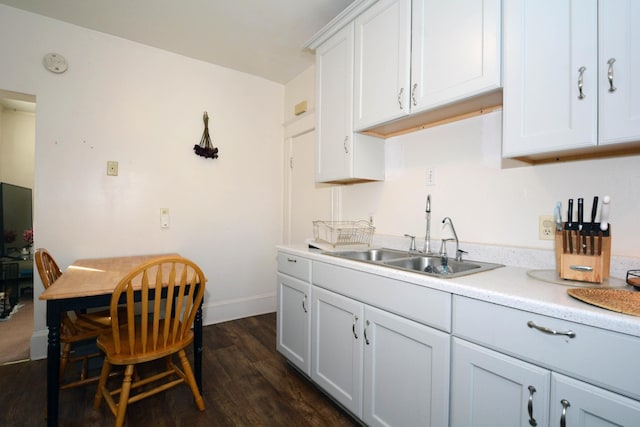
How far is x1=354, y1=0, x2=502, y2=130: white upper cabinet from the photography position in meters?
1.33

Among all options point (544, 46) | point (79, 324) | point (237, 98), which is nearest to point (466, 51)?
point (544, 46)

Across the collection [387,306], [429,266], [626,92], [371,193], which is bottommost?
[387,306]

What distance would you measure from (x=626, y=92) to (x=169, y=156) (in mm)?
3000

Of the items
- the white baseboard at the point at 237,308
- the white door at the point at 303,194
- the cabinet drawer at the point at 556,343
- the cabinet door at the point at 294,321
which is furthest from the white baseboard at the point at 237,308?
the cabinet drawer at the point at 556,343

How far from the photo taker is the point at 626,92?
0.99 m

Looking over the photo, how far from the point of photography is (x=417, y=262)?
5.89 ft

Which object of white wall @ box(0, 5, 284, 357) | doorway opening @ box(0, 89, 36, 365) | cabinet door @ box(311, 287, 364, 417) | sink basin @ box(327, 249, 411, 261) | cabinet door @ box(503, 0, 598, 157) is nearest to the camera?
cabinet door @ box(503, 0, 598, 157)

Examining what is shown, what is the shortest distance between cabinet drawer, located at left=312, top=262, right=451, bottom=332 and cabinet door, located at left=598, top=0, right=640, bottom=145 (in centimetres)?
79

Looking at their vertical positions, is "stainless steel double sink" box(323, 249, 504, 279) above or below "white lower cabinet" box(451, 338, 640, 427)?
above

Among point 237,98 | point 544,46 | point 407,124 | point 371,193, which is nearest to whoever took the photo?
point 544,46

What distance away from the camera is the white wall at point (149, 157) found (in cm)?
233

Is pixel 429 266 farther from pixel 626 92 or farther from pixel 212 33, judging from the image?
pixel 212 33

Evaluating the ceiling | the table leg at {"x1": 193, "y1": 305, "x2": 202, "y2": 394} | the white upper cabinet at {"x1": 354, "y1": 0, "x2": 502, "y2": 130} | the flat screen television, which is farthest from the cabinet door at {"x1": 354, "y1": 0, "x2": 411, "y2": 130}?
the flat screen television

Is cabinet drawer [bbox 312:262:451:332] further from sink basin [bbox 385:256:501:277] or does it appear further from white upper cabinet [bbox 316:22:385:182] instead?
white upper cabinet [bbox 316:22:385:182]
